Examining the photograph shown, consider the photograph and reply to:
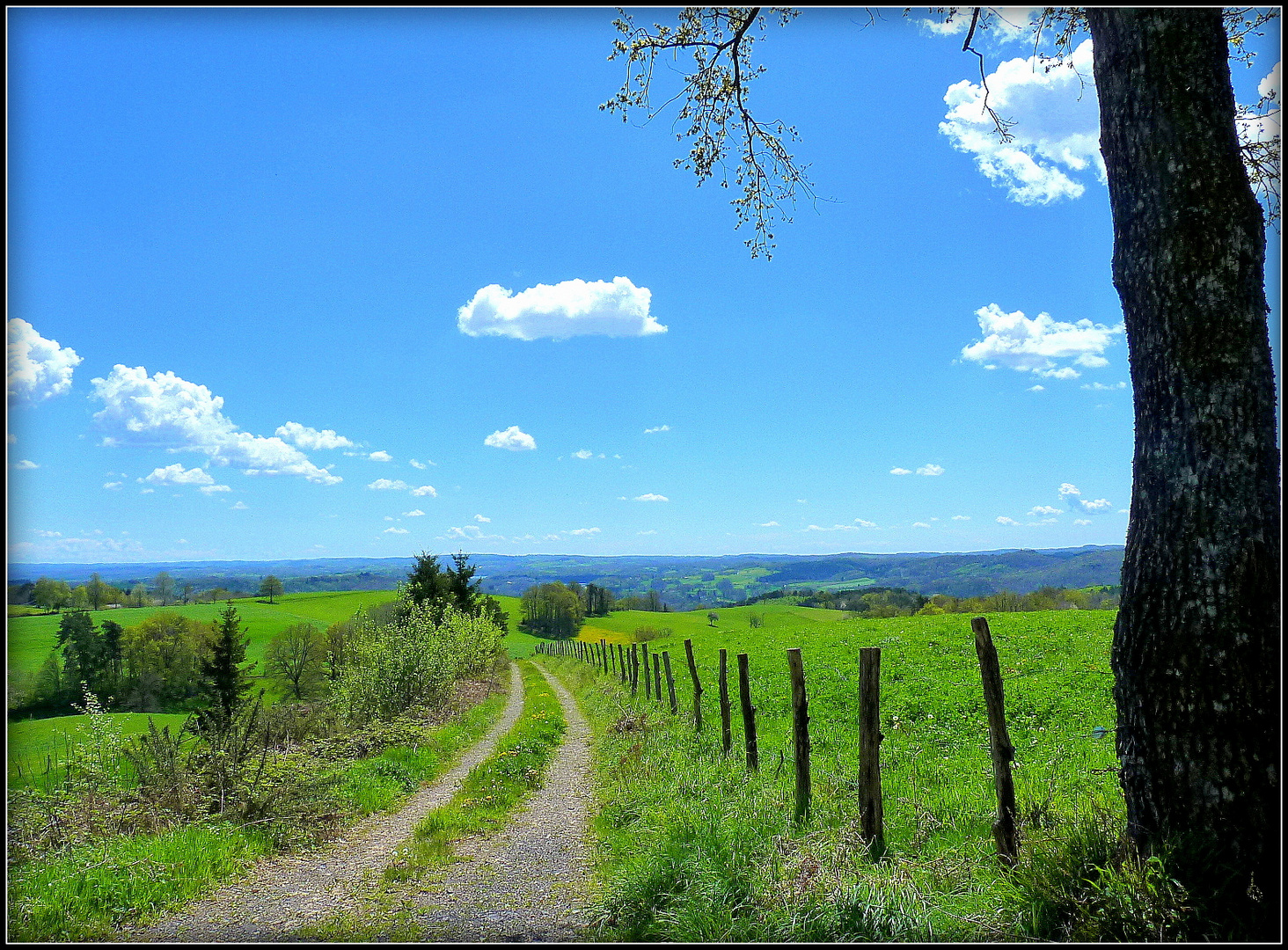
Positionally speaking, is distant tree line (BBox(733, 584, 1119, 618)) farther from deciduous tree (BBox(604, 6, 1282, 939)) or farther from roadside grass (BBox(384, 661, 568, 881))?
deciduous tree (BBox(604, 6, 1282, 939))

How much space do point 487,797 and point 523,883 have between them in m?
4.30

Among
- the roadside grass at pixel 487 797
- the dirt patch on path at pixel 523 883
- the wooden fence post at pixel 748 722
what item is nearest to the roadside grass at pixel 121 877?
the roadside grass at pixel 487 797

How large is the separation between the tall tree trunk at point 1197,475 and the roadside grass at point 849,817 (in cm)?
67

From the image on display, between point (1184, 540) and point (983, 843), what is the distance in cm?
283

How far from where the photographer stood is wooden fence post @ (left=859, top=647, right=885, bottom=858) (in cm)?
575

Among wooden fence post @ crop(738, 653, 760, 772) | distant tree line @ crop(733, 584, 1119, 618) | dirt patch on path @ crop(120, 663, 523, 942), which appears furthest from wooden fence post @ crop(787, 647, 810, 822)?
distant tree line @ crop(733, 584, 1119, 618)

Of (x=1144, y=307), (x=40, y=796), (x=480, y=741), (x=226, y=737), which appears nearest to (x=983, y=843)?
(x=1144, y=307)

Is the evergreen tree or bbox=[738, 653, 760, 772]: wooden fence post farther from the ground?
bbox=[738, 653, 760, 772]: wooden fence post

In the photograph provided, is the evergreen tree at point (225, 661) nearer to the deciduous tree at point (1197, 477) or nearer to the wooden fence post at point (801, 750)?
the wooden fence post at point (801, 750)

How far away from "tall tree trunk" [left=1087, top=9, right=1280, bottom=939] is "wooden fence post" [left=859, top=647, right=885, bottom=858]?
200 centimetres

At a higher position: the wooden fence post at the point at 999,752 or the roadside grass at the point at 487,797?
the wooden fence post at the point at 999,752

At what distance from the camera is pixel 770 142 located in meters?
8.00

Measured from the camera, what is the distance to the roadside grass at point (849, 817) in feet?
14.1

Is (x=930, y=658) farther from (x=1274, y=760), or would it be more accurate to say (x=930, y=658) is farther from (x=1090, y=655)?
(x=1274, y=760)
